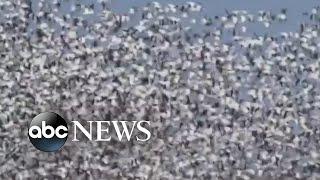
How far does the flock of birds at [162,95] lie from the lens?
9430 millimetres

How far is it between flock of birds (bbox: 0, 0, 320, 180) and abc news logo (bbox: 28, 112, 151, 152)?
0.12 m

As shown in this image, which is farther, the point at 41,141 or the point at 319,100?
the point at 319,100

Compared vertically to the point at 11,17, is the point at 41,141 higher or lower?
lower

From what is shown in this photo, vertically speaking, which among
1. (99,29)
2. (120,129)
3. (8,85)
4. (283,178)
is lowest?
(283,178)

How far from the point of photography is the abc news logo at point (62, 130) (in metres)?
8.75

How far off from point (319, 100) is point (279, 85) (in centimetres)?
54

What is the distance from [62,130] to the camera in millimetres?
8883

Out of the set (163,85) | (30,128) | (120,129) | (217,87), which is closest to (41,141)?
(30,128)

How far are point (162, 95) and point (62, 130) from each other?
52.9 inches

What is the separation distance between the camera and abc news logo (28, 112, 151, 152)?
8.75 m

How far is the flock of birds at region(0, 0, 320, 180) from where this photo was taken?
9.43m

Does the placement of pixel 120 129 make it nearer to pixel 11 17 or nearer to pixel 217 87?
pixel 217 87

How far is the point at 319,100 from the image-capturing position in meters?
10.1

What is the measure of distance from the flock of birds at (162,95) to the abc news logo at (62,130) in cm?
12
